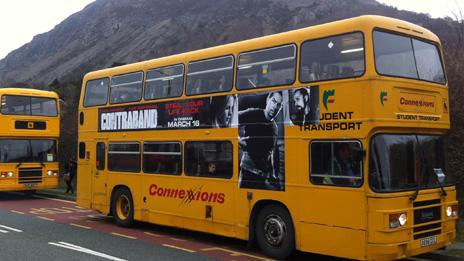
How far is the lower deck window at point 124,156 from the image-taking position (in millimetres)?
12867

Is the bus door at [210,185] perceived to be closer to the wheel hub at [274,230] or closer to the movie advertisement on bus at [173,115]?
the movie advertisement on bus at [173,115]

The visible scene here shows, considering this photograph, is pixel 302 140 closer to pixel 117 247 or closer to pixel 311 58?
pixel 311 58

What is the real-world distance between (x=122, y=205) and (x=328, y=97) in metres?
7.00

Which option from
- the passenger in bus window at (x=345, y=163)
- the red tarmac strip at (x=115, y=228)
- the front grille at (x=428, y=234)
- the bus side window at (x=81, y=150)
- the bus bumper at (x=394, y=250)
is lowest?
the red tarmac strip at (x=115, y=228)

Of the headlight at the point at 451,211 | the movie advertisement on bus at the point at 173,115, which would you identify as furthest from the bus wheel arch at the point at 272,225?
the headlight at the point at 451,211

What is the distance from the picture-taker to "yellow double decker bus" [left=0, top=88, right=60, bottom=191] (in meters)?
19.8

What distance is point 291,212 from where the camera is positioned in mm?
9000

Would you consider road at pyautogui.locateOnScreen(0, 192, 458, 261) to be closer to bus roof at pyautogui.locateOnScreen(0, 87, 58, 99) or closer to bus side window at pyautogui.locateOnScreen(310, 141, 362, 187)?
bus side window at pyautogui.locateOnScreen(310, 141, 362, 187)

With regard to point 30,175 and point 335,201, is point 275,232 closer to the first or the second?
point 335,201

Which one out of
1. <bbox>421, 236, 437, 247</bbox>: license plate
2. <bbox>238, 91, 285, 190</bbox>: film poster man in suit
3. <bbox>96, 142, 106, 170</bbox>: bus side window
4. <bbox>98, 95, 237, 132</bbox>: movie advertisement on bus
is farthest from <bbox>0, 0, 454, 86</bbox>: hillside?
<bbox>421, 236, 437, 247</bbox>: license plate

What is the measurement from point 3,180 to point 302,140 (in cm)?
1440

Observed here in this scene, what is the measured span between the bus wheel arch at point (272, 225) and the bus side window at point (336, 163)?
3.10ft

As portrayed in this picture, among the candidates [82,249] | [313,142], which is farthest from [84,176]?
[313,142]

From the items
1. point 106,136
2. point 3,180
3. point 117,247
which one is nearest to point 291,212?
point 117,247
